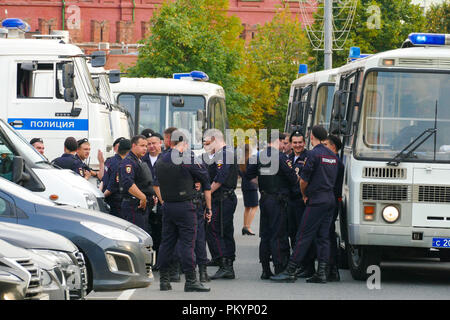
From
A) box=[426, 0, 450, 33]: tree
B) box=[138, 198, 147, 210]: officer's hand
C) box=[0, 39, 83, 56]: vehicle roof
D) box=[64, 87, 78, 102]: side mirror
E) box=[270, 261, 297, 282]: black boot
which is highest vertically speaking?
box=[426, 0, 450, 33]: tree

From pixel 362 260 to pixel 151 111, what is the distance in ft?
44.0

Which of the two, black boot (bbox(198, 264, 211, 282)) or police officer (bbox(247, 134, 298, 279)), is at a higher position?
police officer (bbox(247, 134, 298, 279))

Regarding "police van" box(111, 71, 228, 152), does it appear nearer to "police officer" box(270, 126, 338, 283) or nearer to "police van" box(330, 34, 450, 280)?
"police van" box(330, 34, 450, 280)

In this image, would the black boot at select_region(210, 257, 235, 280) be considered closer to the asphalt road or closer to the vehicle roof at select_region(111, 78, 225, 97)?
the asphalt road

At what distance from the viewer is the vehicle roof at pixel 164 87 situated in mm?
26203

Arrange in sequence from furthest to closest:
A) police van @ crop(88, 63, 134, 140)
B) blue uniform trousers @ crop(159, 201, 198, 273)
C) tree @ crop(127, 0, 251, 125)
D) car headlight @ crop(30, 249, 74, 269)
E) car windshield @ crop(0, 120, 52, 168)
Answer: tree @ crop(127, 0, 251, 125) → police van @ crop(88, 63, 134, 140) → car windshield @ crop(0, 120, 52, 168) → blue uniform trousers @ crop(159, 201, 198, 273) → car headlight @ crop(30, 249, 74, 269)

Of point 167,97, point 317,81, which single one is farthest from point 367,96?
point 167,97

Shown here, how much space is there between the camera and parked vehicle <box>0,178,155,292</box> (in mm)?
10461

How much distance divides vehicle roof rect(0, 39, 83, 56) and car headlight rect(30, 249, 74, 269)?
30.6 feet

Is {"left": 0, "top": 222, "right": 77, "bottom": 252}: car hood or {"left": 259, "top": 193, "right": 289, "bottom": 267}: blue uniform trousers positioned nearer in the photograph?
{"left": 0, "top": 222, "right": 77, "bottom": 252}: car hood

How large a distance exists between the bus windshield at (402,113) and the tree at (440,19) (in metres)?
40.6

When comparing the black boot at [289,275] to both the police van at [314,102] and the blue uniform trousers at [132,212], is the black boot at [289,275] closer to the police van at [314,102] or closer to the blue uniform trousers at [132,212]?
the blue uniform trousers at [132,212]

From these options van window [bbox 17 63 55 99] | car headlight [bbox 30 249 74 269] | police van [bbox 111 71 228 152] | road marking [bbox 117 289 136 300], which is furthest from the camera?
police van [bbox 111 71 228 152]

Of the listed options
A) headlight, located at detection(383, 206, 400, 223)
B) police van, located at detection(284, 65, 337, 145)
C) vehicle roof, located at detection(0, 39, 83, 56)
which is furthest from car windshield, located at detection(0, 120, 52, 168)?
police van, located at detection(284, 65, 337, 145)
